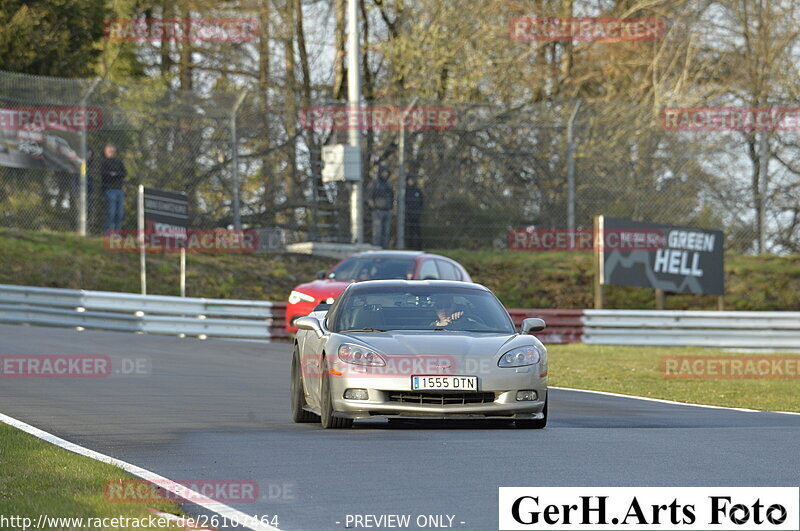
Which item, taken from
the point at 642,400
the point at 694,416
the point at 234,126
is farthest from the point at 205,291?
the point at 694,416

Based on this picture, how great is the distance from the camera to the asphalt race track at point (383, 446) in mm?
8266

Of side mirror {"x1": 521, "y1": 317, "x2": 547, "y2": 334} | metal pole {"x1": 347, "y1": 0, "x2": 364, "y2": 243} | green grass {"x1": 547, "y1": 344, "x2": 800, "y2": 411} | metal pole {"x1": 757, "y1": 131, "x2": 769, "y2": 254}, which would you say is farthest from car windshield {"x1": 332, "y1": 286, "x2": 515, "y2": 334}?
metal pole {"x1": 757, "y1": 131, "x2": 769, "y2": 254}

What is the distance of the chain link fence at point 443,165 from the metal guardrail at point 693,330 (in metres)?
4.51

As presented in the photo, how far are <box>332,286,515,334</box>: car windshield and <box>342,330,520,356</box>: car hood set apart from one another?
29 centimetres

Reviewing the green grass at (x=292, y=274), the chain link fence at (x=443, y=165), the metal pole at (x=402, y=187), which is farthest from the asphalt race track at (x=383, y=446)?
the metal pole at (x=402, y=187)

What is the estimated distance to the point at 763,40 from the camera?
121 feet

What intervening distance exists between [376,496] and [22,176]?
20.4m

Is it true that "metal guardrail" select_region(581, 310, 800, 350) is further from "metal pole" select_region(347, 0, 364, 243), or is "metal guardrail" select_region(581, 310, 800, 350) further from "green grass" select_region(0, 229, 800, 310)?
"metal pole" select_region(347, 0, 364, 243)

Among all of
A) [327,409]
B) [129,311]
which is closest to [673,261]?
[129,311]

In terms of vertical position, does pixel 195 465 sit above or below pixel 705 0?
below

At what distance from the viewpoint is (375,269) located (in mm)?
22812

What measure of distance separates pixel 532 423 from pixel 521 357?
64 centimetres

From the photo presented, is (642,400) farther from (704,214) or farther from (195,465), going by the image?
(704,214)

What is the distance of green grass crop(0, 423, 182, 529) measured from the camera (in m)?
7.44
